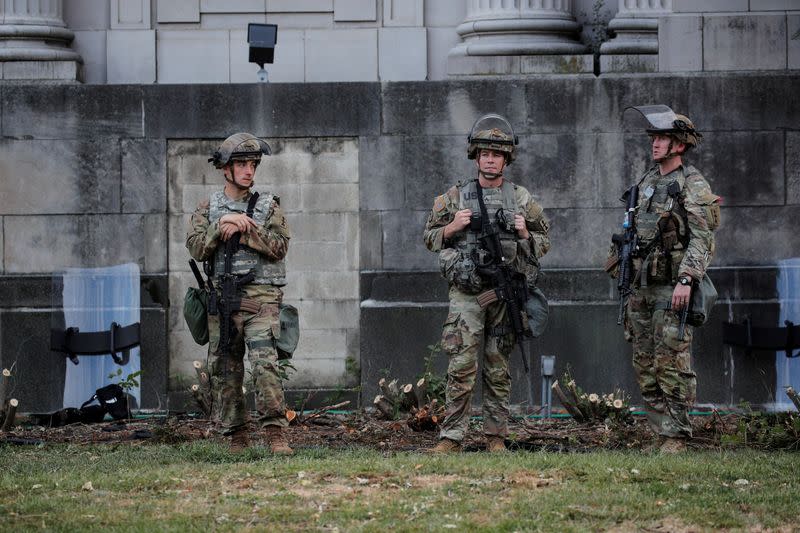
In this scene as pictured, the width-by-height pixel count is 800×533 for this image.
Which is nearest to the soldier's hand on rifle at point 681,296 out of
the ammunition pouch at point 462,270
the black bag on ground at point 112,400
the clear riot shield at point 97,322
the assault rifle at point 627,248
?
the assault rifle at point 627,248

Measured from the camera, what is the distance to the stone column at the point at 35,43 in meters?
13.3

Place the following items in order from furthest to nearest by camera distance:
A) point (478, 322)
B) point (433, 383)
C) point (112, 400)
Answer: point (112, 400) < point (433, 383) < point (478, 322)

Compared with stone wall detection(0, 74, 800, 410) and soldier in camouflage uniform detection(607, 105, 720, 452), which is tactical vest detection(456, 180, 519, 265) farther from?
stone wall detection(0, 74, 800, 410)

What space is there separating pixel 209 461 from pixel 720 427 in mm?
3977

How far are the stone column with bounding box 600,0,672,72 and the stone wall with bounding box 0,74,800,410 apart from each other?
258 mm

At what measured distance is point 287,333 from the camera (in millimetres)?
10219

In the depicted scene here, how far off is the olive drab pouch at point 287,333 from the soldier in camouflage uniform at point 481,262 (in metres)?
1.05

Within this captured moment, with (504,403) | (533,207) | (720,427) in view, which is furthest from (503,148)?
(720,427)

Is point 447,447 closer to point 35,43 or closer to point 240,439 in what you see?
point 240,439

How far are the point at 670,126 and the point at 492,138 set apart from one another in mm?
1233

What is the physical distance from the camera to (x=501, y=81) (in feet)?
42.8

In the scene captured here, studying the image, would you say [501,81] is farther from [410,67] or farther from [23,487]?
[23,487]

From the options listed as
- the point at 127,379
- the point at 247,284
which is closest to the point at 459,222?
the point at 247,284

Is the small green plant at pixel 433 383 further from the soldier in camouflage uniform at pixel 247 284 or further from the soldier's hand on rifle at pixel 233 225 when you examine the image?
the soldier's hand on rifle at pixel 233 225
